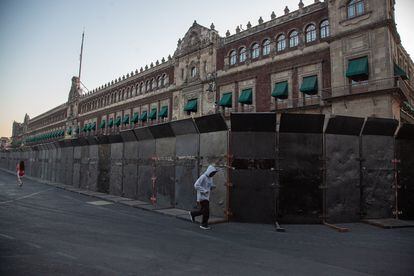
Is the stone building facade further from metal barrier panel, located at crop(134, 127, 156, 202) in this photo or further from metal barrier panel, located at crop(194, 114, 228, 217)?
metal barrier panel, located at crop(194, 114, 228, 217)

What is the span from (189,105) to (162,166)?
2428cm

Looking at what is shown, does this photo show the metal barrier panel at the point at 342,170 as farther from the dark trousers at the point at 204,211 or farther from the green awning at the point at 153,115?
the green awning at the point at 153,115

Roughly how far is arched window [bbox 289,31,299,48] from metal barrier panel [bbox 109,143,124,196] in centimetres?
1952

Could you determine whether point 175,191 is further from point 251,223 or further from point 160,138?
point 251,223

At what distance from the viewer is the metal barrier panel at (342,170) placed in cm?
908

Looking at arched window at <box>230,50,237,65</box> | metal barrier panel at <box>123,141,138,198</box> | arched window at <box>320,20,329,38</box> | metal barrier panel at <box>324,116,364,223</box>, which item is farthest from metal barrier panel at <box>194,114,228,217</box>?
arched window at <box>230,50,237,65</box>

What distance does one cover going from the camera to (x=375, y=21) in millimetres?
21562

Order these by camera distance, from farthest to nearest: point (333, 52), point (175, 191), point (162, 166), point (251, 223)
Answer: point (333, 52) < point (162, 166) < point (175, 191) < point (251, 223)

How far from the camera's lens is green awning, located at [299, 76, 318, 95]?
24969 mm

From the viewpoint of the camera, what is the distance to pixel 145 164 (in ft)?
43.5

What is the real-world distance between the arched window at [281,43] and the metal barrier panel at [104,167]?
19.5 m

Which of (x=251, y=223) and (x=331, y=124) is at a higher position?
(x=331, y=124)

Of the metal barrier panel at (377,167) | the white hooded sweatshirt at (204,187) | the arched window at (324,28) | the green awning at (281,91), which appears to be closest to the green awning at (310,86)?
the green awning at (281,91)

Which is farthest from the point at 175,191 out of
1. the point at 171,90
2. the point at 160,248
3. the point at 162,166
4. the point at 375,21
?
the point at 171,90
